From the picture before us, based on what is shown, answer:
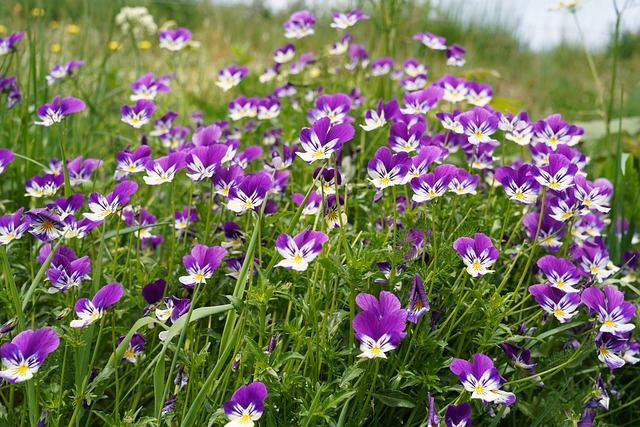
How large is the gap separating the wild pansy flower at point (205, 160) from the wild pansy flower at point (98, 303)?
313mm

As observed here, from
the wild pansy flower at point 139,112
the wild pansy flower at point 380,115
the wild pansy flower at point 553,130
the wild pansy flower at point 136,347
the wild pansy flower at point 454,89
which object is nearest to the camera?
the wild pansy flower at point 136,347

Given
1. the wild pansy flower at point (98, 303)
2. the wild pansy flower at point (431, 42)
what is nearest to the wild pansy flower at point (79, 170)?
the wild pansy flower at point (98, 303)

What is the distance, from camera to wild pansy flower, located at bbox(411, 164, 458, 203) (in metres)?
1.48

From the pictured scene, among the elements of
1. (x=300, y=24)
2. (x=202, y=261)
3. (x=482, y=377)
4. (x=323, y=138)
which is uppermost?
(x=323, y=138)

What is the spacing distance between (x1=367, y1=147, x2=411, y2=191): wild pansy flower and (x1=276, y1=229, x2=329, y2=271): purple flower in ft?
0.69

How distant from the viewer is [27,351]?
50.4 inches

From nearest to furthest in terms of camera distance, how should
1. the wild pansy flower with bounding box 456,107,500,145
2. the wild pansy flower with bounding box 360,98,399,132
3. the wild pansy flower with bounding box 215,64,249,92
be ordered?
1. the wild pansy flower with bounding box 456,107,500,145
2. the wild pansy flower with bounding box 360,98,399,132
3. the wild pansy flower with bounding box 215,64,249,92

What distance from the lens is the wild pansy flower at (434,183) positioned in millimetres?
1484

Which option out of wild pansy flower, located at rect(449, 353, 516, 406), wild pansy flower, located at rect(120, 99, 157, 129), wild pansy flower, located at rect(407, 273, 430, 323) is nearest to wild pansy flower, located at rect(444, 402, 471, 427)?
wild pansy flower, located at rect(449, 353, 516, 406)

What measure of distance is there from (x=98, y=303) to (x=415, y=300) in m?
0.66

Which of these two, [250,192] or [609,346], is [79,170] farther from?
[609,346]

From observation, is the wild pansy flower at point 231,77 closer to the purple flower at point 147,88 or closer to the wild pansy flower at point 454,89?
the purple flower at point 147,88

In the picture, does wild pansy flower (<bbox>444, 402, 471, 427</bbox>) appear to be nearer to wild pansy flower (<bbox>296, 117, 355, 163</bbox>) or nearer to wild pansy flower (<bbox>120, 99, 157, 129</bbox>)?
wild pansy flower (<bbox>296, 117, 355, 163</bbox>)

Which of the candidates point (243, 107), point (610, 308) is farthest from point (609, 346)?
point (243, 107)
